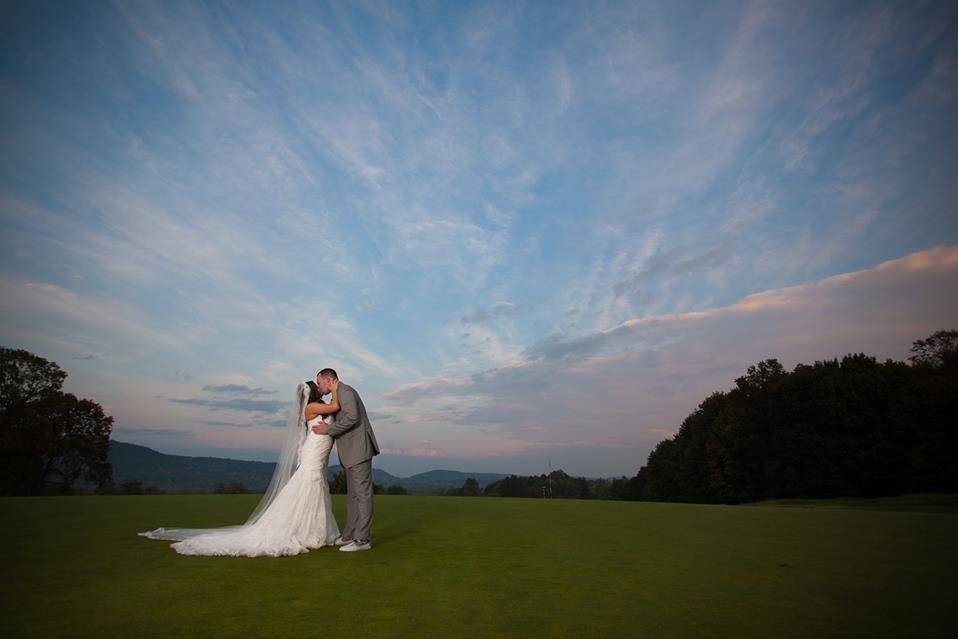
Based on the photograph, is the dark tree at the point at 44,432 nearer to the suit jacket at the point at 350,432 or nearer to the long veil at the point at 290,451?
the long veil at the point at 290,451

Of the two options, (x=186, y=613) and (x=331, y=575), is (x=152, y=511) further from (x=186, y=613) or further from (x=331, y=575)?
(x=186, y=613)

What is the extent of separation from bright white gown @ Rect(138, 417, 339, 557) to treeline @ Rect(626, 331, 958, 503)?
4674cm

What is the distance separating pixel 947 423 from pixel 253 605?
165 feet

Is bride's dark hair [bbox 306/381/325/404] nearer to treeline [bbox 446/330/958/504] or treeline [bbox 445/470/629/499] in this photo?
treeline [bbox 446/330/958/504]

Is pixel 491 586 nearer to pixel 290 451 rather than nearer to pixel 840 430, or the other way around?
pixel 290 451

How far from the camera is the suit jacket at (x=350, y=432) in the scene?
29.6ft

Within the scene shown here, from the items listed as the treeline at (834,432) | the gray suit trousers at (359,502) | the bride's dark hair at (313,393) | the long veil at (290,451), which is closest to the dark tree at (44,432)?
the treeline at (834,432)

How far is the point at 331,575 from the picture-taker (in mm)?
6133

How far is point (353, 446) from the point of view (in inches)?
359

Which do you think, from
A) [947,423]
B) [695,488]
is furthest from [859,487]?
[695,488]

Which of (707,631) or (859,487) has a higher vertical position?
(859,487)

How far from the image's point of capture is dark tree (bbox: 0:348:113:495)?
33750 mm

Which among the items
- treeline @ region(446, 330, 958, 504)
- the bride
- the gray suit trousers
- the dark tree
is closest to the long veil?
the bride

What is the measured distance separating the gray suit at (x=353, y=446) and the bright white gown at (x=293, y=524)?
293 millimetres
